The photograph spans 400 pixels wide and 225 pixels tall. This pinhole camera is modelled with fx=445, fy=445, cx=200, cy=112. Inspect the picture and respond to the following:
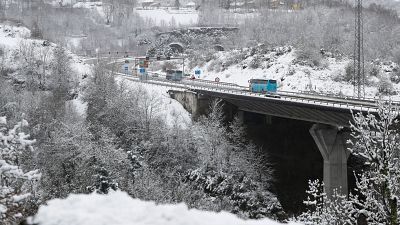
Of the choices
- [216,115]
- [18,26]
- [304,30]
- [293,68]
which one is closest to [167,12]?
[304,30]

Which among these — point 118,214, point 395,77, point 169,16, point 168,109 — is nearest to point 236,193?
point 168,109

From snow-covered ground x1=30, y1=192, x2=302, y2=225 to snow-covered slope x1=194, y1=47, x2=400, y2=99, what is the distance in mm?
47866

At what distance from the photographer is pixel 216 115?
4412 cm

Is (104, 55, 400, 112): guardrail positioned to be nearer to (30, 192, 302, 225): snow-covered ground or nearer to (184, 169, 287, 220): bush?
(184, 169, 287, 220): bush

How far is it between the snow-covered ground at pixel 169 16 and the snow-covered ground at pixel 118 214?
12854 centimetres

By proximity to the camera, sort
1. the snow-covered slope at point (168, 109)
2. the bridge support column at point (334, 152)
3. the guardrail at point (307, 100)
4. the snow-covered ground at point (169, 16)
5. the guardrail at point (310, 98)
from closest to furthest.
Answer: the guardrail at point (307, 100)
the guardrail at point (310, 98)
the bridge support column at point (334, 152)
the snow-covered slope at point (168, 109)
the snow-covered ground at point (169, 16)

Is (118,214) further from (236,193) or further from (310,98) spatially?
(310,98)

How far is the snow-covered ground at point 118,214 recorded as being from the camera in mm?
5949

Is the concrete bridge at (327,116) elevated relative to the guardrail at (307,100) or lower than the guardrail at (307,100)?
lower

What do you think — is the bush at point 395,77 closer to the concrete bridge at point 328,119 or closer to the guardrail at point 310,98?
the guardrail at point 310,98

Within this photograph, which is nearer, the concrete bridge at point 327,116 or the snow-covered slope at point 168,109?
the concrete bridge at point 327,116

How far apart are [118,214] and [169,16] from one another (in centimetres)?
14380

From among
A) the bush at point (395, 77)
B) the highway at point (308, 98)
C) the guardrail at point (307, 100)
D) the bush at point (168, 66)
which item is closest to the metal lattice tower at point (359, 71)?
the highway at point (308, 98)

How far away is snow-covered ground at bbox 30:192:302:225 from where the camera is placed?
19.5 ft
